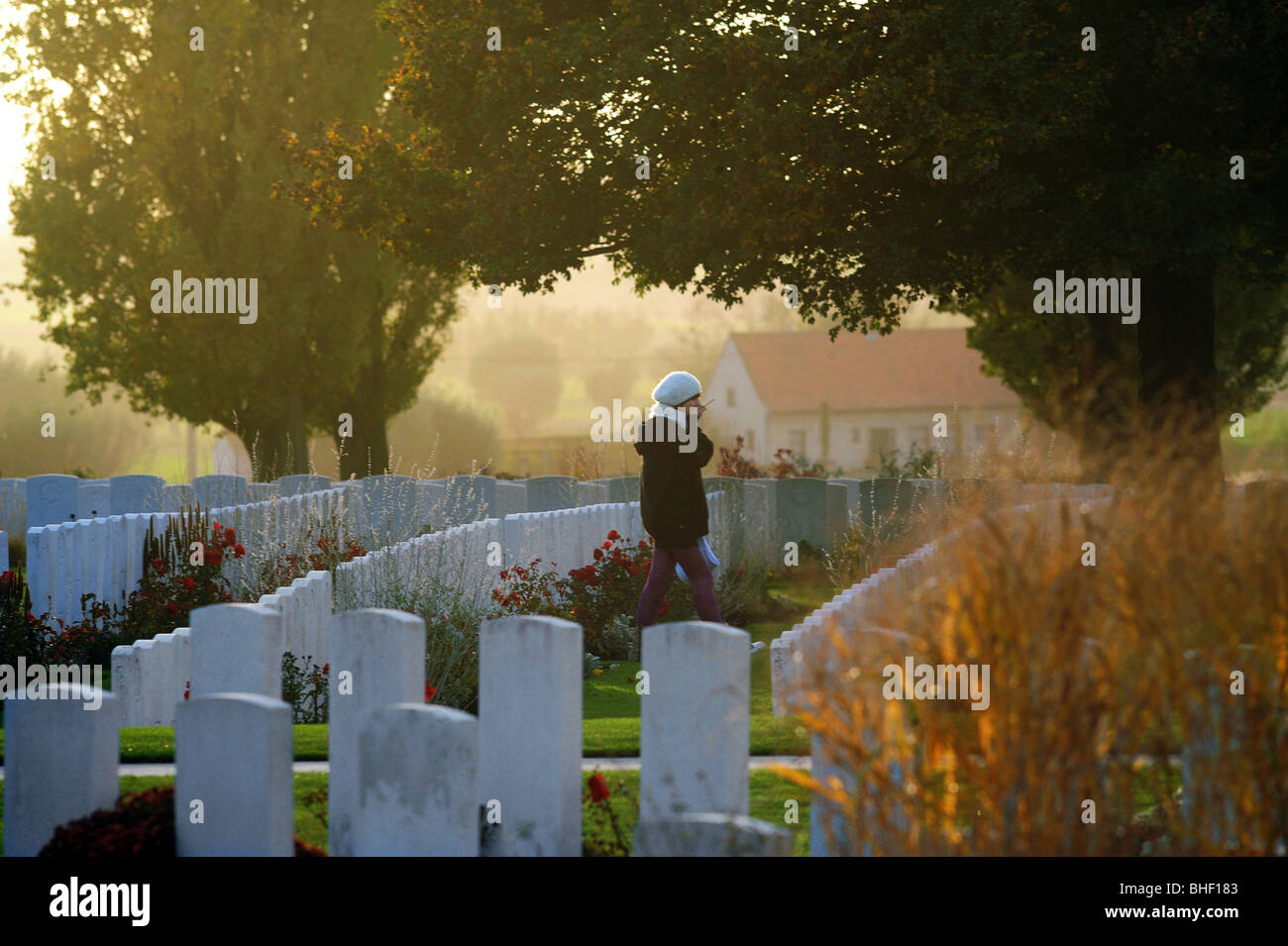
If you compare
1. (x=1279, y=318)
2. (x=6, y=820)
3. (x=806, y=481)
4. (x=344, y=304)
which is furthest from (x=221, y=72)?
(x=6, y=820)

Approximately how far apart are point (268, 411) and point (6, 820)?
21.3 meters

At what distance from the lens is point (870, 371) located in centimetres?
6172

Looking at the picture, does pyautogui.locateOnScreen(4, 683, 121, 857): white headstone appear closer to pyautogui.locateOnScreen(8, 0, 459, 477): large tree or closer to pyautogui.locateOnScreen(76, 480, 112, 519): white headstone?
pyautogui.locateOnScreen(76, 480, 112, 519): white headstone

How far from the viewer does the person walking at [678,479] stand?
856 cm

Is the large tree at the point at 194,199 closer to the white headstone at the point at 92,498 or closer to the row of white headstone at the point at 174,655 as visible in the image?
the white headstone at the point at 92,498

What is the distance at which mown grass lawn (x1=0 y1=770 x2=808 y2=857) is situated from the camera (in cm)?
462

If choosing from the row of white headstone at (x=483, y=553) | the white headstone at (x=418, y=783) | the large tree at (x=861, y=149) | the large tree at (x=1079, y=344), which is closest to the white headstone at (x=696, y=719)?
the white headstone at (x=418, y=783)

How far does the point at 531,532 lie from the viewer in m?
10.5

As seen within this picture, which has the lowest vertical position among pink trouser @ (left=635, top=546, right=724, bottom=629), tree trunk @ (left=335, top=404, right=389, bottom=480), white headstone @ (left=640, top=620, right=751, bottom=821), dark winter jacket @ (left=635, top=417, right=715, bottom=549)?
white headstone @ (left=640, top=620, right=751, bottom=821)

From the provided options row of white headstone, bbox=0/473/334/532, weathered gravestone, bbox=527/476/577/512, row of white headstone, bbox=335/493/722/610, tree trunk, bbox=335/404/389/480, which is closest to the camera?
row of white headstone, bbox=335/493/722/610

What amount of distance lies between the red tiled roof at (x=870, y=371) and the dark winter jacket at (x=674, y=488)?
4902 cm

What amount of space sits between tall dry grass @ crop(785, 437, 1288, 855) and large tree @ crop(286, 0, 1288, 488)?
11.0 m

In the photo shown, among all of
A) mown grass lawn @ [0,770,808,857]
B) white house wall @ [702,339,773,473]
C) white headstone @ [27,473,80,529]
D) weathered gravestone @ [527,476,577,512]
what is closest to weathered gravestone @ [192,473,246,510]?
white headstone @ [27,473,80,529]
